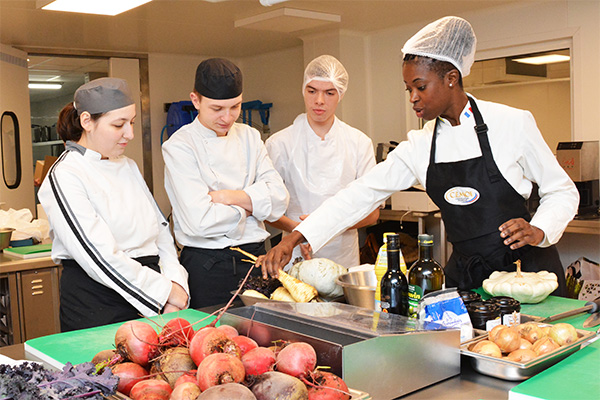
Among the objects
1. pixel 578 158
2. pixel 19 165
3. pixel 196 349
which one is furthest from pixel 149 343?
pixel 19 165

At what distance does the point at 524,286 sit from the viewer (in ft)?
5.91

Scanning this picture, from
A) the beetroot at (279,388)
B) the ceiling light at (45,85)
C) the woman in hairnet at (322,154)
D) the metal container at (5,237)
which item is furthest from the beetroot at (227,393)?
the ceiling light at (45,85)

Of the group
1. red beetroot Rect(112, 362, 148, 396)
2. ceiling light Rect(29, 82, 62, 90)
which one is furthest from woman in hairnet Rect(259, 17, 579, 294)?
ceiling light Rect(29, 82, 62, 90)

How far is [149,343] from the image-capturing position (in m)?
1.18

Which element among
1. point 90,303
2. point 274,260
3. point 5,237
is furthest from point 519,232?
point 5,237

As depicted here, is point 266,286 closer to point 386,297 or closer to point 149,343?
point 386,297

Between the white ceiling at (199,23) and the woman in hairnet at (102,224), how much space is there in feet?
9.07

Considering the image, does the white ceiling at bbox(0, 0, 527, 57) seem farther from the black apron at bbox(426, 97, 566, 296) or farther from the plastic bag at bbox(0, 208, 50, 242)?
the black apron at bbox(426, 97, 566, 296)

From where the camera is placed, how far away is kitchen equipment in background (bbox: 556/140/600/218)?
450 centimetres

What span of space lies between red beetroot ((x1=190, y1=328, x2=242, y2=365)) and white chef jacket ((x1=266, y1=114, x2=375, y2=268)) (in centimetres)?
207

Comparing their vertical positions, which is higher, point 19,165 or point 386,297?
point 19,165

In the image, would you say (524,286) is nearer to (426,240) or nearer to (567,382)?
(426,240)

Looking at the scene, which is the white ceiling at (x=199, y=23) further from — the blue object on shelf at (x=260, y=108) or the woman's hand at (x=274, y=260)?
the woman's hand at (x=274, y=260)

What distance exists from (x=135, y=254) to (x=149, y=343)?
1.10 metres
